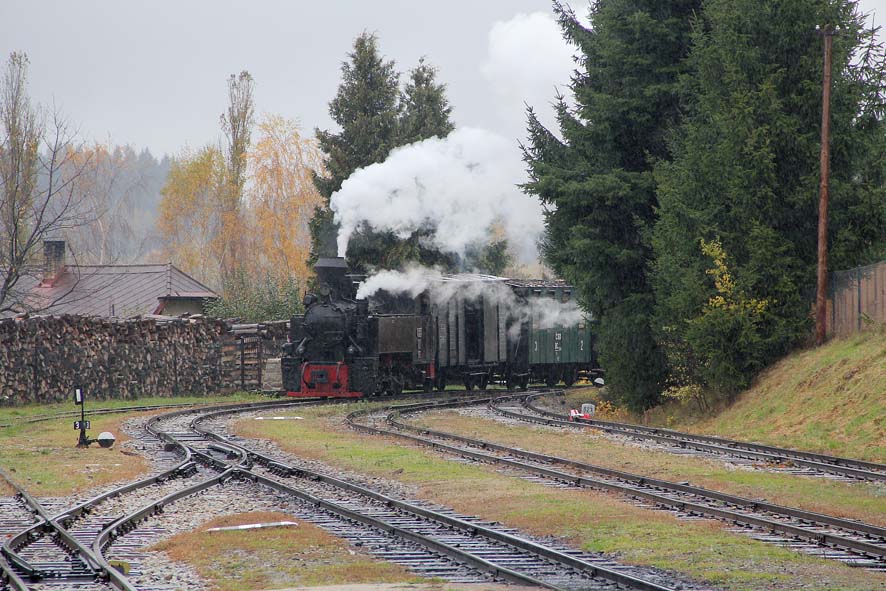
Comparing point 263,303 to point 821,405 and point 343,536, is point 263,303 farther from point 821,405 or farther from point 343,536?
point 343,536

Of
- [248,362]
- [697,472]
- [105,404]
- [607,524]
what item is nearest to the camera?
[607,524]

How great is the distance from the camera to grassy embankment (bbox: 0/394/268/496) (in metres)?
16.8

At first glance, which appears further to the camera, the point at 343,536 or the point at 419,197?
the point at 419,197

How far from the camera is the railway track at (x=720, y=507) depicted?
1102 cm

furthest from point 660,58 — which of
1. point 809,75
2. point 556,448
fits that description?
point 556,448

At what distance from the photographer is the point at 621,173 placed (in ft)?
94.2

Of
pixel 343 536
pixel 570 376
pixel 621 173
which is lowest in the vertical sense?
pixel 343 536

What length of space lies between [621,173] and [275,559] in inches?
777

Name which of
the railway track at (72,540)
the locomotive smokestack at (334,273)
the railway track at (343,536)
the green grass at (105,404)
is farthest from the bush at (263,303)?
the railway track at (72,540)

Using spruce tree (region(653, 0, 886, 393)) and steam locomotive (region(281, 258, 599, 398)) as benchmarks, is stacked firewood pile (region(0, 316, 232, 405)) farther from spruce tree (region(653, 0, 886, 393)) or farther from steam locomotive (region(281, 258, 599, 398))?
spruce tree (region(653, 0, 886, 393))

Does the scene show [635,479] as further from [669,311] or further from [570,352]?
[570,352]

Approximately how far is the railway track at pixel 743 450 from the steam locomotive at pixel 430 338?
6315mm

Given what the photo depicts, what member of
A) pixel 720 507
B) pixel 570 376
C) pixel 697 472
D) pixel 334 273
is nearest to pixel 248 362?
pixel 334 273

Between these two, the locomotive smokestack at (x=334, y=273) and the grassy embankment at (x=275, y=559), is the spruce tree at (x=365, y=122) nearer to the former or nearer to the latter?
the locomotive smokestack at (x=334, y=273)
